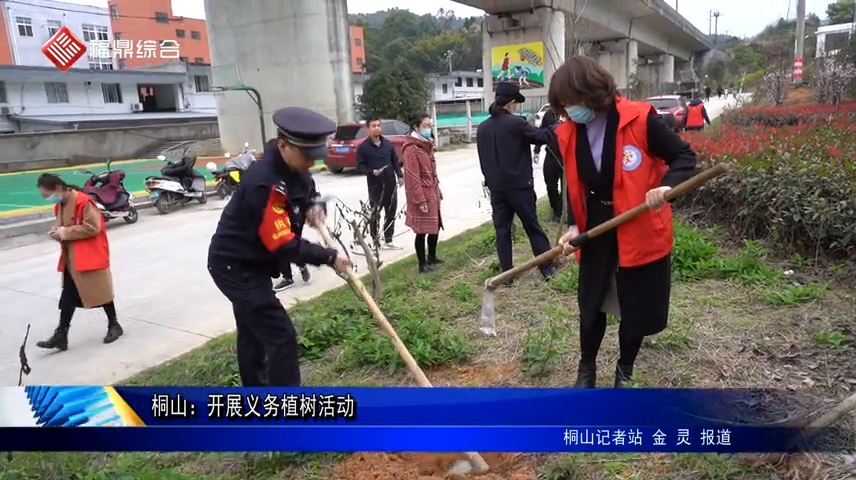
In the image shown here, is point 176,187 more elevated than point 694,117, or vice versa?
point 694,117

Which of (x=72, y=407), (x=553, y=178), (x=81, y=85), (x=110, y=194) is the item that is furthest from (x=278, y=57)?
(x=72, y=407)

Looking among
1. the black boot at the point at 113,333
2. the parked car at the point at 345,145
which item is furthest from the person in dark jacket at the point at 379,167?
the parked car at the point at 345,145

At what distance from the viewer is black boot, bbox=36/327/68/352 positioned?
14.5 ft

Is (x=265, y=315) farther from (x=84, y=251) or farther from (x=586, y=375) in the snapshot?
(x=84, y=251)

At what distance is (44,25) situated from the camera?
1336 inches

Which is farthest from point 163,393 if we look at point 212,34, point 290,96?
point 212,34

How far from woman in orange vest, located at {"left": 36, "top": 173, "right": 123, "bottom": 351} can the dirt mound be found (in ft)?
8.78

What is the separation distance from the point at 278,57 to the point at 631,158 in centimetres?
1801

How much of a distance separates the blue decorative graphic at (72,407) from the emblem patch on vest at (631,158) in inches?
81.7

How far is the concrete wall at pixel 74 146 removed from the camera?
1788 cm

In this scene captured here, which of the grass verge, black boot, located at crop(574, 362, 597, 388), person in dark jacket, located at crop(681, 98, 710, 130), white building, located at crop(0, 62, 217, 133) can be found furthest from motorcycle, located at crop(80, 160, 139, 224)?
white building, located at crop(0, 62, 217, 133)

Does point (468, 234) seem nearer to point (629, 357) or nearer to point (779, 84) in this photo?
point (629, 357)

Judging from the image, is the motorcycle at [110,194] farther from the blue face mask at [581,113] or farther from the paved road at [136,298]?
the blue face mask at [581,113]

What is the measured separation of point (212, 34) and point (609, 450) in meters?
20.8
